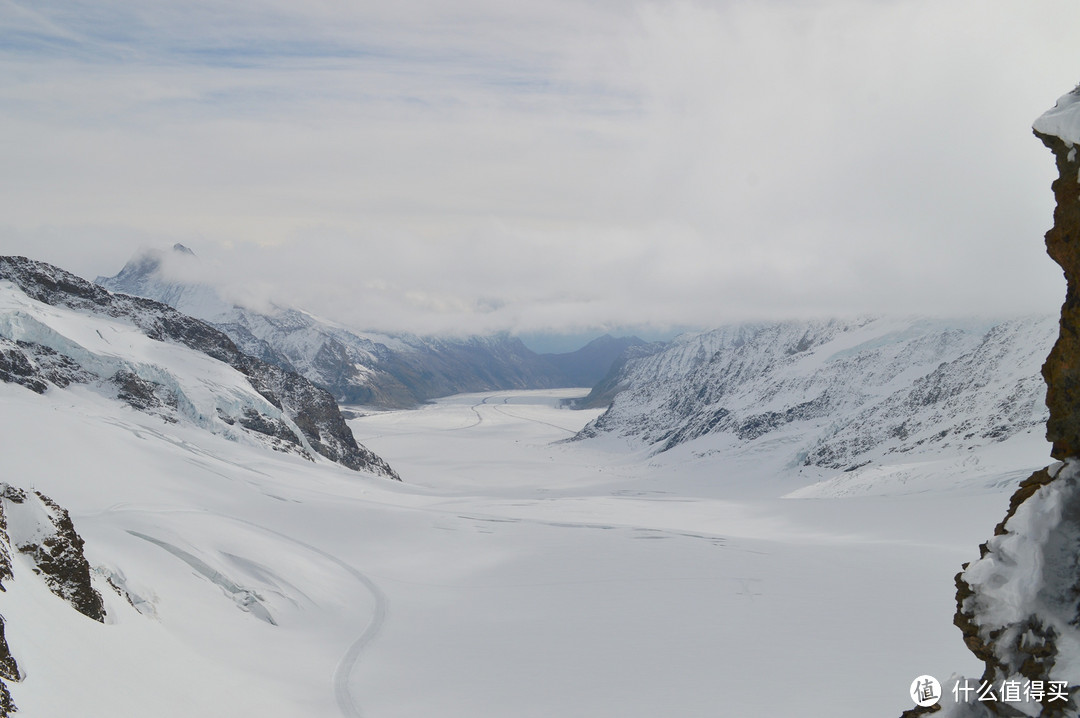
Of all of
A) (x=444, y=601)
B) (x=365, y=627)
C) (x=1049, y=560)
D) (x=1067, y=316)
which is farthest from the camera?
(x=444, y=601)

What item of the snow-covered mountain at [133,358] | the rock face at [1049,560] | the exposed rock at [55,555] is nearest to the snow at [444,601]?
the exposed rock at [55,555]

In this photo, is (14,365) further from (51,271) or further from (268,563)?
(268,563)

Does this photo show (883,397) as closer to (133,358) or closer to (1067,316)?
(133,358)

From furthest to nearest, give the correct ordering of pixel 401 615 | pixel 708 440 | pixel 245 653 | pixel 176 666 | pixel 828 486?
1. pixel 708 440
2. pixel 828 486
3. pixel 401 615
4. pixel 245 653
5. pixel 176 666

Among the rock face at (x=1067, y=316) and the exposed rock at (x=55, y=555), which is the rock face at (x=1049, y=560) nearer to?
the rock face at (x=1067, y=316)

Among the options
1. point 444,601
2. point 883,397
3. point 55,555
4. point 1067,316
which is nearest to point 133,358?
point 444,601

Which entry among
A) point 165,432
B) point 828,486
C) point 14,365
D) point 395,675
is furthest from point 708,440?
point 395,675

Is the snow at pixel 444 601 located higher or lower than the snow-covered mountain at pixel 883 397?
lower

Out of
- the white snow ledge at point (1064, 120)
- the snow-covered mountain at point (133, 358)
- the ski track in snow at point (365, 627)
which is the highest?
the white snow ledge at point (1064, 120)
